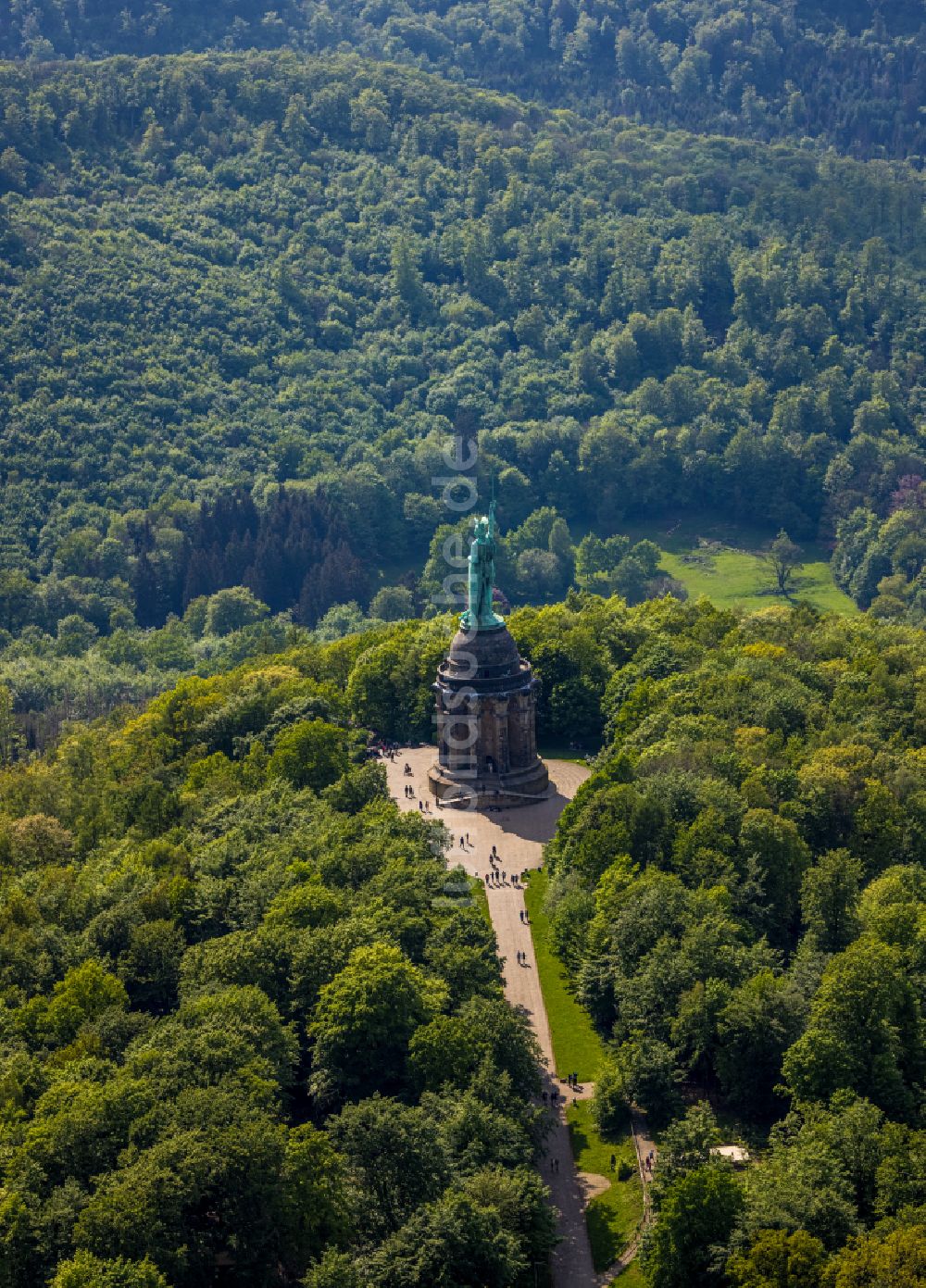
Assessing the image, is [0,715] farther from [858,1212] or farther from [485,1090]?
[858,1212]

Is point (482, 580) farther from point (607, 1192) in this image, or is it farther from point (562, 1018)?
point (607, 1192)

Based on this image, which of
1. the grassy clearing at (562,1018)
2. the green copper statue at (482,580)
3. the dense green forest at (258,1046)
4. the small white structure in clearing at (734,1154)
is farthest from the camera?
the green copper statue at (482,580)

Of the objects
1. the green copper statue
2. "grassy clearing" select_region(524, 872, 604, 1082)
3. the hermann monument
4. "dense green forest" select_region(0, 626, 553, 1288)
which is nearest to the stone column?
the hermann monument

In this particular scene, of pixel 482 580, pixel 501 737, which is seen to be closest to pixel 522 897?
pixel 501 737

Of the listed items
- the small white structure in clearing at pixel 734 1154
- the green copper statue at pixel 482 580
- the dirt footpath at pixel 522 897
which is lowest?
the dirt footpath at pixel 522 897

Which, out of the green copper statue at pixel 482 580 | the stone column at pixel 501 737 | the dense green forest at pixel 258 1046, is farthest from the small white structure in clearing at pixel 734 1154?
the green copper statue at pixel 482 580

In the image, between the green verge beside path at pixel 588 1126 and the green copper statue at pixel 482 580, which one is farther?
the green copper statue at pixel 482 580

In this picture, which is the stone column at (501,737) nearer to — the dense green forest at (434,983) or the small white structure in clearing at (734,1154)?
the dense green forest at (434,983)
